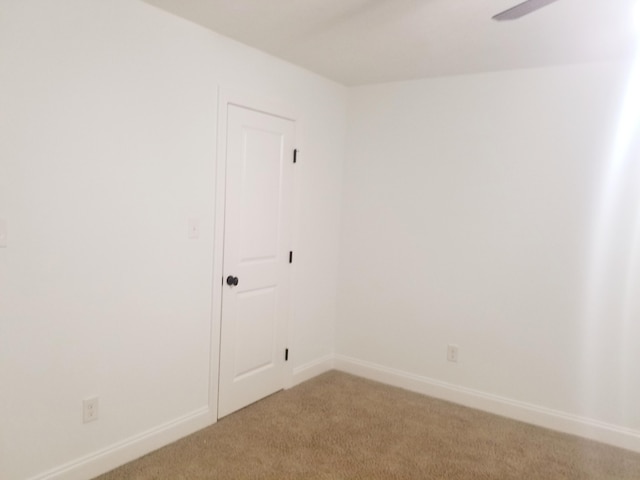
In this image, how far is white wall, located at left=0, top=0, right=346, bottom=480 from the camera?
1990 millimetres

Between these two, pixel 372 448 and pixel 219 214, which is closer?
pixel 372 448

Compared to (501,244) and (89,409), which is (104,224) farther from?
(501,244)

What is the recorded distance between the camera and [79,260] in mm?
2199

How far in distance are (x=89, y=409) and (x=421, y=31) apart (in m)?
2.59

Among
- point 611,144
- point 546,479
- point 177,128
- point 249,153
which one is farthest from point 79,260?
point 611,144

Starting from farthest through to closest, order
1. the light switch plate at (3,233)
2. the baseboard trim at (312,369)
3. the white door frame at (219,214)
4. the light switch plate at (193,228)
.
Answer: the baseboard trim at (312,369), the white door frame at (219,214), the light switch plate at (193,228), the light switch plate at (3,233)

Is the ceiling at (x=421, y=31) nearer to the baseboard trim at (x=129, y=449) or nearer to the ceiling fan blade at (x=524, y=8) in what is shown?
the ceiling fan blade at (x=524, y=8)

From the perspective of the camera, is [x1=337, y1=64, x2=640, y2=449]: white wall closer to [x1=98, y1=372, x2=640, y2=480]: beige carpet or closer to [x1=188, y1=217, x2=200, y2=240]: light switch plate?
[x1=98, y1=372, x2=640, y2=480]: beige carpet

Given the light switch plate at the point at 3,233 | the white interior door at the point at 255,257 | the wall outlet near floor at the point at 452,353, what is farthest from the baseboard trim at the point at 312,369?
the light switch plate at the point at 3,233

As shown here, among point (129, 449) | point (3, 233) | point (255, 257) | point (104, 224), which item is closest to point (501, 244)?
point (255, 257)

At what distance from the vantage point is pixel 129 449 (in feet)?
8.14

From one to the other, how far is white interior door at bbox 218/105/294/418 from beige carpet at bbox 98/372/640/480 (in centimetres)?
24

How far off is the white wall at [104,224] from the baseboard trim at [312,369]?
2.99 feet

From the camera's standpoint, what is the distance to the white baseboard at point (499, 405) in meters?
2.91
